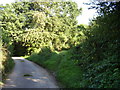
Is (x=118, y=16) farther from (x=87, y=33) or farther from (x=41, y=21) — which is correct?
(x=41, y=21)

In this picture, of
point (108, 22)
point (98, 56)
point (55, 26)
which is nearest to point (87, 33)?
point (98, 56)

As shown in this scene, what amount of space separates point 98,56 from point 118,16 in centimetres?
250

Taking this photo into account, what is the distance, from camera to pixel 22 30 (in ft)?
73.2

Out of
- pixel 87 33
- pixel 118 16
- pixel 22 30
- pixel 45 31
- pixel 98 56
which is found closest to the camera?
pixel 118 16

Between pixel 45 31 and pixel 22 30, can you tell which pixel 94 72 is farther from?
pixel 22 30

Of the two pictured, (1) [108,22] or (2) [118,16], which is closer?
(2) [118,16]

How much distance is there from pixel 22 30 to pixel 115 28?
20.8m

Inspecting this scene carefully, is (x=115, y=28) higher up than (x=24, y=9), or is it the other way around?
(x=24, y=9)

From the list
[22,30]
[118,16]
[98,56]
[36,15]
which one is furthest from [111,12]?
[22,30]

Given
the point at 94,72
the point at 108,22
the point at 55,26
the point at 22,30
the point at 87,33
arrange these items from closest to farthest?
the point at 108,22
the point at 94,72
the point at 87,33
the point at 55,26
the point at 22,30

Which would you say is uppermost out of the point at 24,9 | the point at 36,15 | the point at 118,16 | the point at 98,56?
the point at 24,9

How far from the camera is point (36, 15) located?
1770 cm

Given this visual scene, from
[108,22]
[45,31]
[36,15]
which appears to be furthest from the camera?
[45,31]

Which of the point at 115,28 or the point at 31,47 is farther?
the point at 31,47
